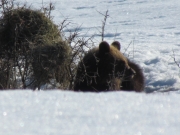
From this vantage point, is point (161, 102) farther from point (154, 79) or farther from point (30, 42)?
point (154, 79)

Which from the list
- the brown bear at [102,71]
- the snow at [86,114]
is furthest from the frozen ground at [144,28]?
the snow at [86,114]

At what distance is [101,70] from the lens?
24.2 feet

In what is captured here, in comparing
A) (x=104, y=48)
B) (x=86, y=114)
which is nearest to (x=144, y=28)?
(x=104, y=48)

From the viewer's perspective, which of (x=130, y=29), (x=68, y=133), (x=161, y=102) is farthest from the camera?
(x=130, y=29)

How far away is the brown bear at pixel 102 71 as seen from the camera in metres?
7.26

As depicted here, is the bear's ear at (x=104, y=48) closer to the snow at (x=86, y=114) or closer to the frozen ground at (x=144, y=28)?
the frozen ground at (x=144, y=28)

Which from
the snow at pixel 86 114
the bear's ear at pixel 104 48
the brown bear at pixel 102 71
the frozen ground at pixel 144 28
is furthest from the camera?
the frozen ground at pixel 144 28

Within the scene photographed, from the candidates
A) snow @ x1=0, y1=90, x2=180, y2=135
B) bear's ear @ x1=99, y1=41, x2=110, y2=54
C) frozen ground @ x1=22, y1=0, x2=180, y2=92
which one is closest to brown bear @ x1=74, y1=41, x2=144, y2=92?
bear's ear @ x1=99, y1=41, x2=110, y2=54

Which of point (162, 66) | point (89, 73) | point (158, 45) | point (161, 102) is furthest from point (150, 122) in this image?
point (158, 45)

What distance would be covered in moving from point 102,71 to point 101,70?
0.02 m

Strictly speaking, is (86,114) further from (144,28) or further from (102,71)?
(144,28)

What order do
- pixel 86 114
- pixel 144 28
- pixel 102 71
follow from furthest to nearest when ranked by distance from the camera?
pixel 144 28
pixel 102 71
pixel 86 114

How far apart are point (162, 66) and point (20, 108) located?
9196 millimetres

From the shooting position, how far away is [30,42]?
23.7 feet
